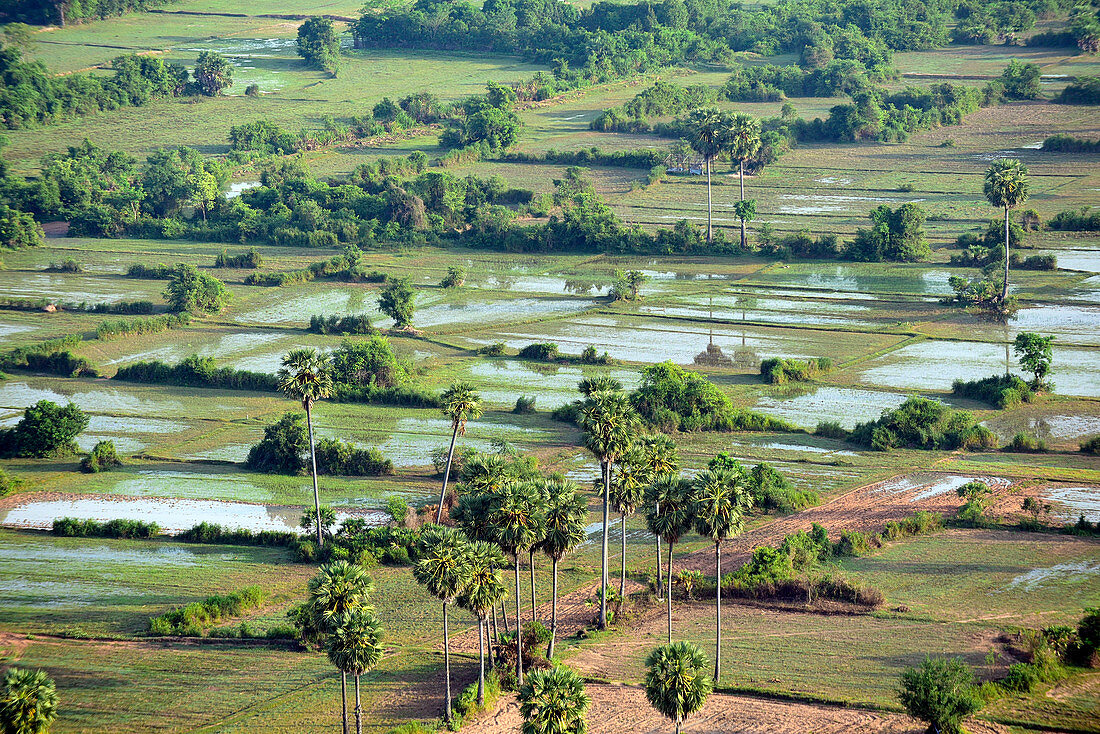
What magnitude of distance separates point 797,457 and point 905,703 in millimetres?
20062

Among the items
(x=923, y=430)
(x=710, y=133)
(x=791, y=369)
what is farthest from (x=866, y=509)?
(x=710, y=133)

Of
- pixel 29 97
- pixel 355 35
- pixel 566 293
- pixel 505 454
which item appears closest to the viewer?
pixel 505 454

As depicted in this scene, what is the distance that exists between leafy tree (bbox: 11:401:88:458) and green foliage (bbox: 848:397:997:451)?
35816mm

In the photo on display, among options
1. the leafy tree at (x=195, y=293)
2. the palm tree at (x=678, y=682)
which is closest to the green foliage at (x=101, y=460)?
the leafy tree at (x=195, y=293)

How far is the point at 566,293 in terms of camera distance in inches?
3029

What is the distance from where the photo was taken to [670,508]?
38375 mm

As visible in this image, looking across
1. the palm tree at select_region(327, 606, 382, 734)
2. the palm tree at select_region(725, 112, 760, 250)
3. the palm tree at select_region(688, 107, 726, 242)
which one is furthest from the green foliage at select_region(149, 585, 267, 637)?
the palm tree at select_region(725, 112, 760, 250)

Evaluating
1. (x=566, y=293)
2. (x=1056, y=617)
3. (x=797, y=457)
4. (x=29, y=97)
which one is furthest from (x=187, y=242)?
(x=1056, y=617)

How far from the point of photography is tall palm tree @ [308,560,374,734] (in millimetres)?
32750

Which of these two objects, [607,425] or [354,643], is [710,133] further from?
[354,643]

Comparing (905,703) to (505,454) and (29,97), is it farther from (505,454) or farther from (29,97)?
(29,97)

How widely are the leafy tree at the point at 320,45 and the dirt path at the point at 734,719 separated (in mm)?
116460

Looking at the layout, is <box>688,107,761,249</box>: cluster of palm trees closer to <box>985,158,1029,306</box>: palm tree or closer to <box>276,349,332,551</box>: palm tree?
<box>985,158,1029,306</box>: palm tree

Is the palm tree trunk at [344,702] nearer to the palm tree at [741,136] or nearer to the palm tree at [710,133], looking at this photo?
the palm tree at [710,133]
